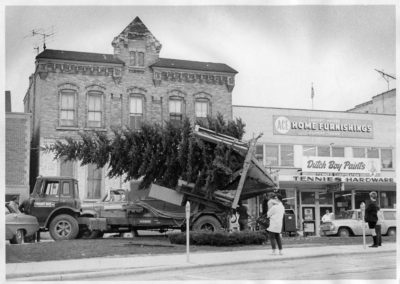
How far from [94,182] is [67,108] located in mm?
3073

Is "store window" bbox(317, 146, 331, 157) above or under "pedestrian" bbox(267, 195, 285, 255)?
above

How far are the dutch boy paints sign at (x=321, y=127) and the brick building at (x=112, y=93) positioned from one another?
3011 millimetres

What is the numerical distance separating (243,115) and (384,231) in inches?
344

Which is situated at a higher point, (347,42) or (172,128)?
(347,42)

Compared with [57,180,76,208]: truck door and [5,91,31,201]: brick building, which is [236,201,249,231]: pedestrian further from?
[5,91,31,201]: brick building

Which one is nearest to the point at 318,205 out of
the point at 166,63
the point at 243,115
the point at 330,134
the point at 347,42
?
the point at 330,134

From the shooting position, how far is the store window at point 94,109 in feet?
91.4

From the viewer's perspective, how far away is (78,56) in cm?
2577

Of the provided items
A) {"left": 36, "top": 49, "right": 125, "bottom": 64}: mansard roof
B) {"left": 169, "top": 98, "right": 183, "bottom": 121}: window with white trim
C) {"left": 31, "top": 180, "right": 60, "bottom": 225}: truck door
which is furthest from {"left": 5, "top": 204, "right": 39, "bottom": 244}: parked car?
{"left": 169, "top": 98, "right": 183, "bottom": 121}: window with white trim

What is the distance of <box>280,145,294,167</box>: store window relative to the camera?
105ft

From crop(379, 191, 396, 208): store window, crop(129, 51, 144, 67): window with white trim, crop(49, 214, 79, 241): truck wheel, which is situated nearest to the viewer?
crop(49, 214, 79, 241): truck wheel

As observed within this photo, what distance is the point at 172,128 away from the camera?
65.9 ft

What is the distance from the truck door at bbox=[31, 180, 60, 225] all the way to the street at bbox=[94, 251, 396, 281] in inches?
271

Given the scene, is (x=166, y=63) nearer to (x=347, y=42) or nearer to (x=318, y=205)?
(x=318, y=205)
